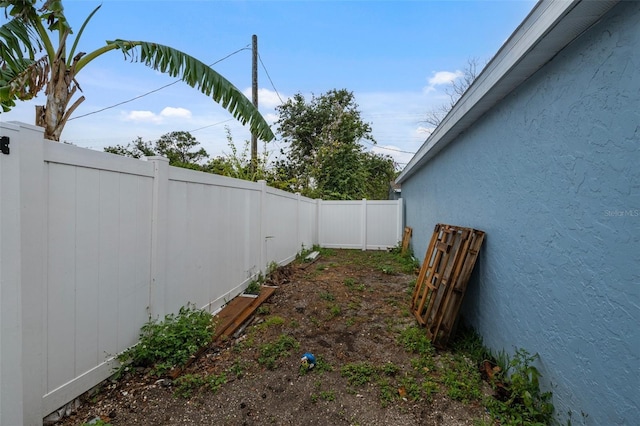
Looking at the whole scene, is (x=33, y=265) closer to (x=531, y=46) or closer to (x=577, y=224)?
(x=577, y=224)

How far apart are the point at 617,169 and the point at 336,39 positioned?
27.4 ft

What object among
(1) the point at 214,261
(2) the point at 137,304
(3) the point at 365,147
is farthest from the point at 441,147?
(3) the point at 365,147

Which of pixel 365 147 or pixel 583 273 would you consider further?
pixel 365 147

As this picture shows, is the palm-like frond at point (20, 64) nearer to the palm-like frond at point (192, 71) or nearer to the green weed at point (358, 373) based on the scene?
the palm-like frond at point (192, 71)

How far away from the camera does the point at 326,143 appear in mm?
15180

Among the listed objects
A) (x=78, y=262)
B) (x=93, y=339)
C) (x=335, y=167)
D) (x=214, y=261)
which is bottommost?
(x=93, y=339)

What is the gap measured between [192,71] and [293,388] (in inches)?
139

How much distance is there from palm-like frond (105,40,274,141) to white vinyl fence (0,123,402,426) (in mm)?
1042

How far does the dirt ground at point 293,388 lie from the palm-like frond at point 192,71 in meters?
Result: 2.90

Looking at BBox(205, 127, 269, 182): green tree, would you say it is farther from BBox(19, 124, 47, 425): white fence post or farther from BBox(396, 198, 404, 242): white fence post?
BBox(19, 124, 47, 425): white fence post

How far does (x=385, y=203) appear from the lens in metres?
10.9

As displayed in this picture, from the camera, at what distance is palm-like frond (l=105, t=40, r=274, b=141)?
10.3 feet

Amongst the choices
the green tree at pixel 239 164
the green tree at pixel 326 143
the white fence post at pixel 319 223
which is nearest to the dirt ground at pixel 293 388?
the green tree at pixel 239 164

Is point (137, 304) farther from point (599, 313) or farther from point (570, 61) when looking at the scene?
point (570, 61)
